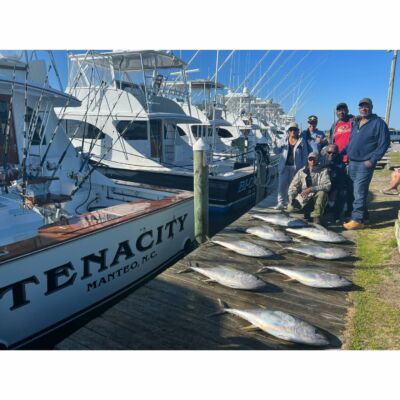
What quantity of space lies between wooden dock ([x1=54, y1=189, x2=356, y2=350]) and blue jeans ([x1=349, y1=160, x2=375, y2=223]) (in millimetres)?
1076

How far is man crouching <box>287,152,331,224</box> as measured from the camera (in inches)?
164

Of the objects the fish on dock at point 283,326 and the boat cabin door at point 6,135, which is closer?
the fish on dock at point 283,326

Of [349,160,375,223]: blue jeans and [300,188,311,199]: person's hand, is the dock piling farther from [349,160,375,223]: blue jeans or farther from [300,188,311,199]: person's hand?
[349,160,375,223]: blue jeans

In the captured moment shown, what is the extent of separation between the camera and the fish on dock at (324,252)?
3303mm

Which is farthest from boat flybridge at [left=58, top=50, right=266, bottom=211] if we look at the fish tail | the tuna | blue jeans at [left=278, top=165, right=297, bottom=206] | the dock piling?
the fish tail

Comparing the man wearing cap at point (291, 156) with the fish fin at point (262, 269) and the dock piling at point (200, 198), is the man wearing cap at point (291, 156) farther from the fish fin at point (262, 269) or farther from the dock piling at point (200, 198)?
the fish fin at point (262, 269)

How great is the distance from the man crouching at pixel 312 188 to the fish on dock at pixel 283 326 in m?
2.24

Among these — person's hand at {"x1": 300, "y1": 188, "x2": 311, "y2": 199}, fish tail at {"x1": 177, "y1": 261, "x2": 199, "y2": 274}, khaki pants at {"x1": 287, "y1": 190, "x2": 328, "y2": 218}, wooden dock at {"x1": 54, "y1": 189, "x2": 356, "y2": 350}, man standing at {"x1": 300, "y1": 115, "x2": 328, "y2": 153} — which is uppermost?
man standing at {"x1": 300, "y1": 115, "x2": 328, "y2": 153}

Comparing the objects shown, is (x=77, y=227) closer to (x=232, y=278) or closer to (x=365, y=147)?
(x=232, y=278)

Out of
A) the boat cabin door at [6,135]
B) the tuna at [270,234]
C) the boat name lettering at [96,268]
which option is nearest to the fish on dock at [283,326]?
the boat name lettering at [96,268]

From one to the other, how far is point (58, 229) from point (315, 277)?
2208 mm
